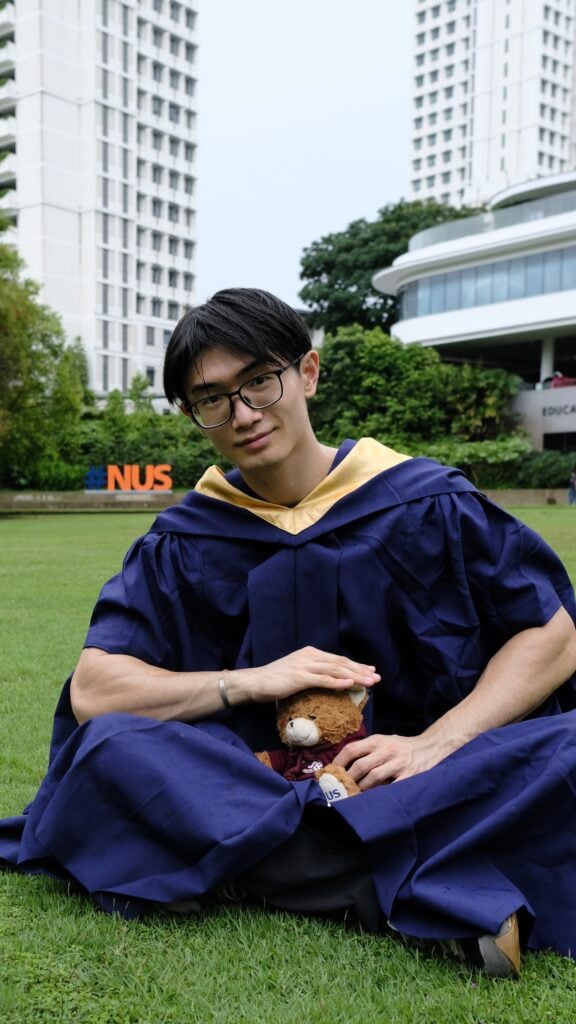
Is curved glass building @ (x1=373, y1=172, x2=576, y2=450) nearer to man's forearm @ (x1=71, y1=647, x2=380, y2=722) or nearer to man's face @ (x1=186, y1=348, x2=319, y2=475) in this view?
man's face @ (x1=186, y1=348, x2=319, y2=475)

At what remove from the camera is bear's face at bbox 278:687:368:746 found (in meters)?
2.47

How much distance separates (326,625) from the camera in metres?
2.65

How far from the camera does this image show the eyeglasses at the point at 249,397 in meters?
2.63

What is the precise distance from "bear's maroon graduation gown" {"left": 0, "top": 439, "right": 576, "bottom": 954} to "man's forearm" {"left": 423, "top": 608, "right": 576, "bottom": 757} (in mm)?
55

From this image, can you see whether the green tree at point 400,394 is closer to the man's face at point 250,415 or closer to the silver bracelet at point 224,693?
the man's face at point 250,415

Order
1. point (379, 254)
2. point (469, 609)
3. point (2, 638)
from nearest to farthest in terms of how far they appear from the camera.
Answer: point (469, 609), point (2, 638), point (379, 254)

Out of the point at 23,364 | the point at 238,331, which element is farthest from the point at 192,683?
the point at 23,364

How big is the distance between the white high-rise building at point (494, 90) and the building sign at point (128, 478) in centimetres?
5103

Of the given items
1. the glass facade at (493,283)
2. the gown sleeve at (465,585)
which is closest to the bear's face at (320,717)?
the gown sleeve at (465,585)

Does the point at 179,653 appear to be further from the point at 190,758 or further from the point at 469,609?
the point at 469,609

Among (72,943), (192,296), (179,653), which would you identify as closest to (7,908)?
(72,943)

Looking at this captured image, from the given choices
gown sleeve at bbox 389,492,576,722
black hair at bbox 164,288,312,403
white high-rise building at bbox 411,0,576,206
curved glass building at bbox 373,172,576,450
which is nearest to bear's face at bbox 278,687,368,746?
gown sleeve at bbox 389,492,576,722

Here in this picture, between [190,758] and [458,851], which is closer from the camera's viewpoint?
[458,851]

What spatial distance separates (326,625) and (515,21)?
87.3 meters
